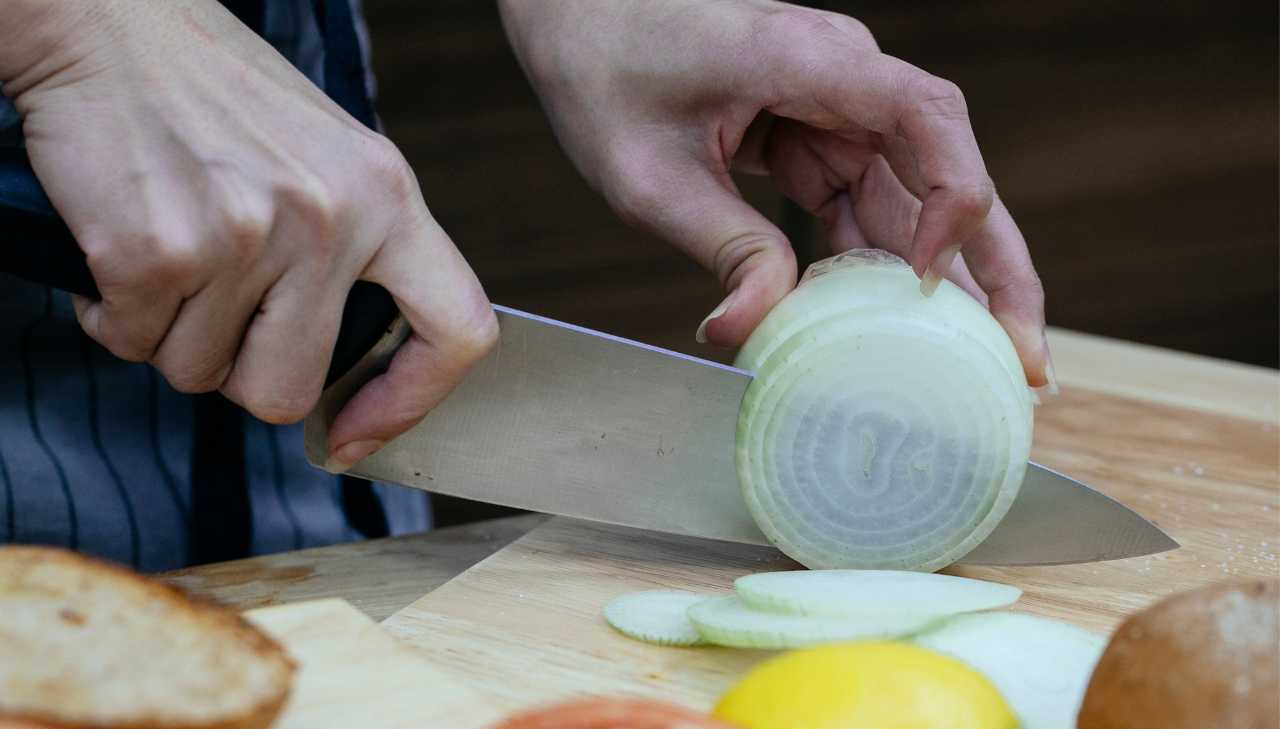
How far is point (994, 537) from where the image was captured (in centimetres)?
125

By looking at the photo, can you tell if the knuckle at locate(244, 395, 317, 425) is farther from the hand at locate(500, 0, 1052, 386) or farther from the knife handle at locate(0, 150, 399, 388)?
the hand at locate(500, 0, 1052, 386)

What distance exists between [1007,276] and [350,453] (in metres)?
0.61

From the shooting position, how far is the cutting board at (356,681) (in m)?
0.85

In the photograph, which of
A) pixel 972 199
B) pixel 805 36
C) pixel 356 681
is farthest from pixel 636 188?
pixel 356 681

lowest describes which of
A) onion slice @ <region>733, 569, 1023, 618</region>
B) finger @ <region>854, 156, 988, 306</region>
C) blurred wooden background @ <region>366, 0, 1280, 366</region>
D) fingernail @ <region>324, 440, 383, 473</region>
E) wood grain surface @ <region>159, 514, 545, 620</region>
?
blurred wooden background @ <region>366, 0, 1280, 366</region>

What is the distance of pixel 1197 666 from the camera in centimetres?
77

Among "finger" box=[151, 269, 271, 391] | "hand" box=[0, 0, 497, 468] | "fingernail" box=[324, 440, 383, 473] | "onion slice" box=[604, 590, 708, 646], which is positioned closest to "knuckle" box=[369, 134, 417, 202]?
"hand" box=[0, 0, 497, 468]

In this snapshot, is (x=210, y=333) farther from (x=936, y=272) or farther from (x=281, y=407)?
(x=936, y=272)

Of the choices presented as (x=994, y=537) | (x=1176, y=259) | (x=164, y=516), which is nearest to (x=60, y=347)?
(x=164, y=516)

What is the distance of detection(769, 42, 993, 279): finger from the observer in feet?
4.07

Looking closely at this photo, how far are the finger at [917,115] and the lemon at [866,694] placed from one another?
1.43 feet

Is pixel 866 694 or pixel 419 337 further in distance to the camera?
pixel 419 337

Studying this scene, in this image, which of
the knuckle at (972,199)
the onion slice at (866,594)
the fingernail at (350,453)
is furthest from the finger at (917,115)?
the fingernail at (350,453)

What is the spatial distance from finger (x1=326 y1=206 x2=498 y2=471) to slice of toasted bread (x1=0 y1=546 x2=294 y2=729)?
1.08 feet
